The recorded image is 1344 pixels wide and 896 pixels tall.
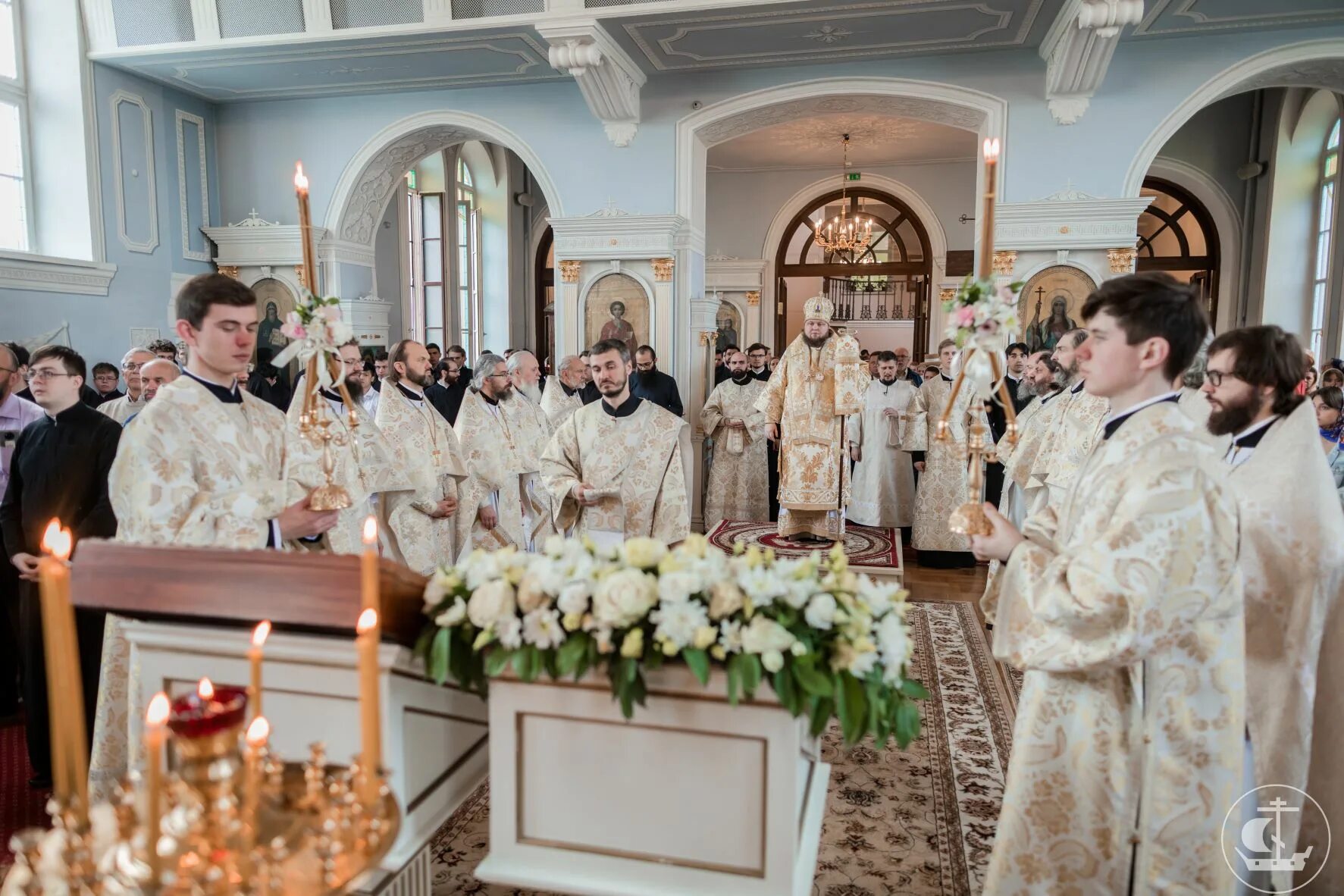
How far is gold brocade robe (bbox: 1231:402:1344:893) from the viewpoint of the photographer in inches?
93.6

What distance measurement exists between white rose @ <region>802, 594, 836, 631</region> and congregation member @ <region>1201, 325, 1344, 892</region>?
1.49m

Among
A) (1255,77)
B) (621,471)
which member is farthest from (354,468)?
(1255,77)

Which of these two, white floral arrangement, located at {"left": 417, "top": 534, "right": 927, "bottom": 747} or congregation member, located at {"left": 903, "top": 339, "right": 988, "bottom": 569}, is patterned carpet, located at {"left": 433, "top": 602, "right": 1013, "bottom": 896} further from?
congregation member, located at {"left": 903, "top": 339, "right": 988, "bottom": 569}

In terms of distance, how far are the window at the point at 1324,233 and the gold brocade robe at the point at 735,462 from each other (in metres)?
7.17

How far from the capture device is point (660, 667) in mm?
1590

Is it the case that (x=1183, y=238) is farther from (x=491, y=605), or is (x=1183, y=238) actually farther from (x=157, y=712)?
(x=157, y=712)

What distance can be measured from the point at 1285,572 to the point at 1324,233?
10.8 metres

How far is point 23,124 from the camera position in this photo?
8383 millimetres

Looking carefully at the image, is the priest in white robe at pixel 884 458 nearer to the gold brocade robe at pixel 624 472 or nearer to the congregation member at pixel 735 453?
the congregation member at pixel 735 453

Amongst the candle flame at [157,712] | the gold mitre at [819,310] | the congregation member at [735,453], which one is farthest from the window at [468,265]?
the candle flame at [157,712]

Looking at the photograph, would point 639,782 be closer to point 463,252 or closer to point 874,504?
point 874,504

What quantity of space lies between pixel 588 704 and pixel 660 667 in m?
0.20

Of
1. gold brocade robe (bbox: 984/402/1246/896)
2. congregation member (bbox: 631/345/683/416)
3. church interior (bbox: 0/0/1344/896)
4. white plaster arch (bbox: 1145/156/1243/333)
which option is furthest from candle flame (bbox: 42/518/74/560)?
white plaster arch (bbox: 1145/156/1243/333)

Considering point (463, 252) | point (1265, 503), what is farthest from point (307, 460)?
point (463, 252)
